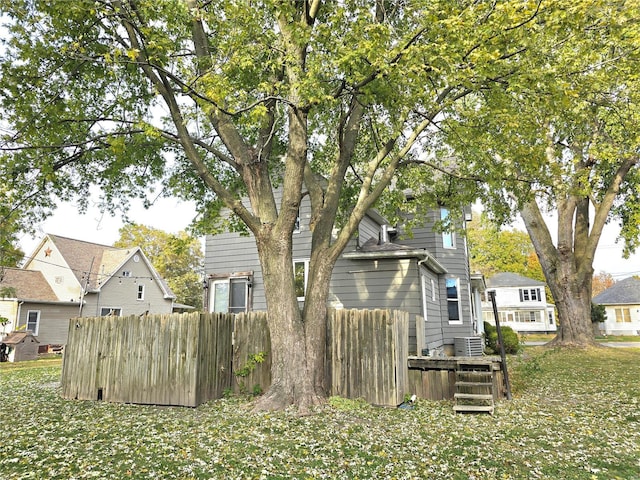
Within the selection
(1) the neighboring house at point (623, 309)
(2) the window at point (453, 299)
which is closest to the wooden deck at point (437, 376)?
(2) the window at point (453, 299)

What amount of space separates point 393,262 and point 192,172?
671 centimetres

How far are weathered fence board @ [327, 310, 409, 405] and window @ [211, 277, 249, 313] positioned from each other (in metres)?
7.18

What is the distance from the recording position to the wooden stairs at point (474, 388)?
755cm

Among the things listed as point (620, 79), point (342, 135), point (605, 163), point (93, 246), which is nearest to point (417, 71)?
point (342, 135)

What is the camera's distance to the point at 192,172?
11.1 m

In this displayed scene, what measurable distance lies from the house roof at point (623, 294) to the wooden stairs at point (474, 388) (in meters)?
43.3

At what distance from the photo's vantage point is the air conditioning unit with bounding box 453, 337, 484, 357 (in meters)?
16.2

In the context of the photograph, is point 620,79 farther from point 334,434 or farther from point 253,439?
point 253,439

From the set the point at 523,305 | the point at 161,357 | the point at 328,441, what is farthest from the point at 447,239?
the point at 523,305

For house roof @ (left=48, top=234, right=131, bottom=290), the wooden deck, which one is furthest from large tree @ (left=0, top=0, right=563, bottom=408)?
house roof @ (left=48, top=234, right=131, bottom=290)

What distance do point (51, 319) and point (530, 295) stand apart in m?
42.7

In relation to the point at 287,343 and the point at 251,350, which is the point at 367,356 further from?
the point at 251,350

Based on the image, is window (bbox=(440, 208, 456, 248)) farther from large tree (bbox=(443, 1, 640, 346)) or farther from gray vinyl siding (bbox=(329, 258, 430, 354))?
gray vinyl siding (bbox=(329, 258, 430, 354))

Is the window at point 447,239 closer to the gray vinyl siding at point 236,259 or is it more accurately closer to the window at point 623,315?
the gray vinyl siding at point 236,259
